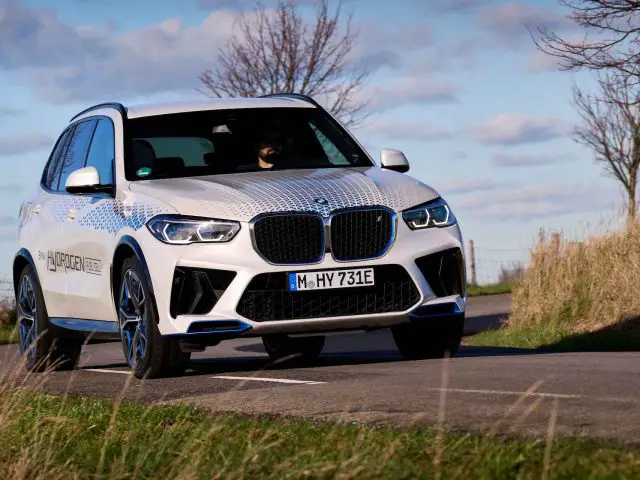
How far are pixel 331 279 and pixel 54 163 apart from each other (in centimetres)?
438

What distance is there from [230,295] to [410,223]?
139cm

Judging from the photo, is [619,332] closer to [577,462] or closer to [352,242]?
[352,242]

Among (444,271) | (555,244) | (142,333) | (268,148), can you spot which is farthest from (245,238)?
(555,244)

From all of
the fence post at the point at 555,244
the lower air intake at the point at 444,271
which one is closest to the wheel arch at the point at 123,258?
the lower air intake at the point at 444,271

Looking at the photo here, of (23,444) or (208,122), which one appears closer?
(23,444)

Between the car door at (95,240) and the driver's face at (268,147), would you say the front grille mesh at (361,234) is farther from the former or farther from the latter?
the car door at (95,240)

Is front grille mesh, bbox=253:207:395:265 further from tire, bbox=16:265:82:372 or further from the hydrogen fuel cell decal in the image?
tire, bbox=16:265:82:372

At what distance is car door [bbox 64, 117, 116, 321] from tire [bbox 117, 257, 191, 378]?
0.28m

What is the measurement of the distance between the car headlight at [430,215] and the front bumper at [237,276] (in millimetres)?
80

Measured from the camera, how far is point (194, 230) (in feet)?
30.8

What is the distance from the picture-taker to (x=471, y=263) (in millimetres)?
45875

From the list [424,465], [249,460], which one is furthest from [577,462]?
[249,460]

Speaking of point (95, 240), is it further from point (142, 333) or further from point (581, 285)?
point (581, 285)

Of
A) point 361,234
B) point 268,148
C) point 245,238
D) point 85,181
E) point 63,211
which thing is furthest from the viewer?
point 63,211
